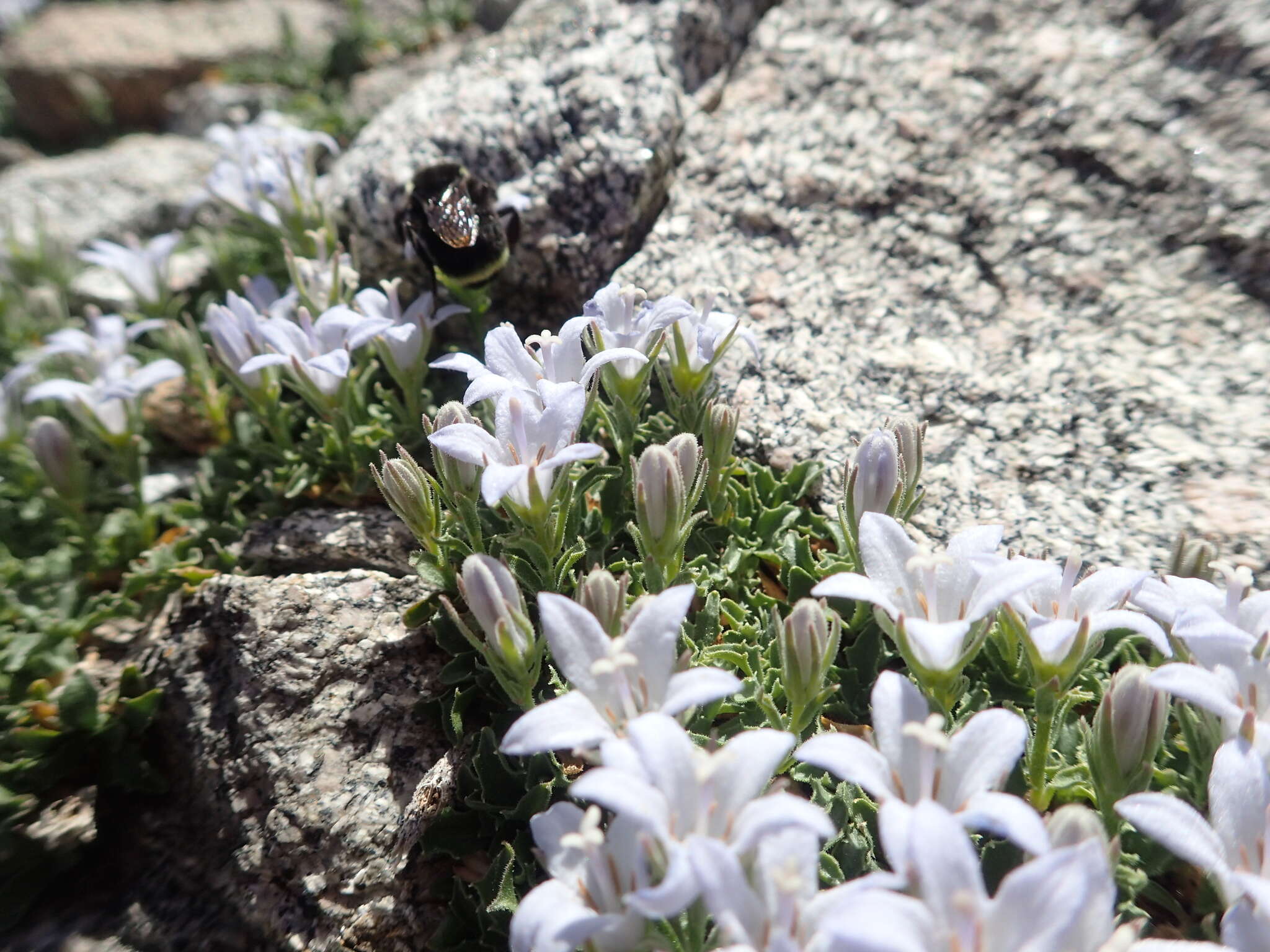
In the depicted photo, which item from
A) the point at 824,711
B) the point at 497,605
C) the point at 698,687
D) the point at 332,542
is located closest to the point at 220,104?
the point at 332,542

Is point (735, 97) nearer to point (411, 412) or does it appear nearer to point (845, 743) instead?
point (411, 412)

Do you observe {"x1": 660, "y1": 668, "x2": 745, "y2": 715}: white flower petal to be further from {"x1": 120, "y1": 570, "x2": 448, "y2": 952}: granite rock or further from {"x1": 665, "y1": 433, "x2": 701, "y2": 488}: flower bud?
{"x1": 120, "y1": 570, "x2": 448, "y2": 952}: granite rock

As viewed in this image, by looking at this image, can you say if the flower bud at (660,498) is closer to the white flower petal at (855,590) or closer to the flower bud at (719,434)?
the flower bud at (719,434)

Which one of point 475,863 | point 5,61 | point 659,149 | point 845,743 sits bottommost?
point 475,863

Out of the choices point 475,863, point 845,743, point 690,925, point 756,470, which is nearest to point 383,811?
point 475,863

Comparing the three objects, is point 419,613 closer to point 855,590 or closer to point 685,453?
point 685,453

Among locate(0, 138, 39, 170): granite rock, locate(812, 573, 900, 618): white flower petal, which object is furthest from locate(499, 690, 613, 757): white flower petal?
locate(0, 138, 39, 170): granite rock

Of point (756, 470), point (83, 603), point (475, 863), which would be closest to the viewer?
point (475, 863)

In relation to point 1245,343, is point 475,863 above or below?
below
